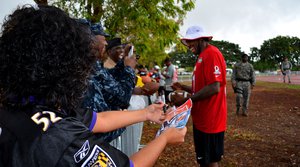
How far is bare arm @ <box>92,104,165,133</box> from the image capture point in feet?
6.33

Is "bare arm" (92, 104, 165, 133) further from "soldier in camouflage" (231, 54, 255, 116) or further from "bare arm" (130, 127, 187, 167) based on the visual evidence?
"soldier in camouflage" (231, 54, 255, 116)

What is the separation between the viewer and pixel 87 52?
132 cm

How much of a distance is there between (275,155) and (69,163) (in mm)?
5038

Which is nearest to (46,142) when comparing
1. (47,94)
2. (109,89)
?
(47,94)

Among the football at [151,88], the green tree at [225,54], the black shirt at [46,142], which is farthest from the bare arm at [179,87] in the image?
the green tree at [225,54]

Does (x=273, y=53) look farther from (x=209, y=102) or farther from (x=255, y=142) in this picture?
(x=209, y=102)

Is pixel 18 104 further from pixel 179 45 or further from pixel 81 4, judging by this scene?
pixel 179 45

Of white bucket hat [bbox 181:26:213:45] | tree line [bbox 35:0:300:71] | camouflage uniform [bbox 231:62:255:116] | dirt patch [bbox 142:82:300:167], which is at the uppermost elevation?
tree line [bbox 35:0:300:71]

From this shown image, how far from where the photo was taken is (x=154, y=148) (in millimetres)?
1464

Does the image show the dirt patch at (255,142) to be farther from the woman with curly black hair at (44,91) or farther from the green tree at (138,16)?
the woman with curly black hair at (44,91)

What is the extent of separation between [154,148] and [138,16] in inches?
213

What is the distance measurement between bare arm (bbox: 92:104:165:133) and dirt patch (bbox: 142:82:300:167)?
2751 mm

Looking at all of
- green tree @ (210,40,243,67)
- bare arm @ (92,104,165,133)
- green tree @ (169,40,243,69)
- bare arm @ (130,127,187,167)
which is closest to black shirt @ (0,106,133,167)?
bare arm @ (130,127,187,167)

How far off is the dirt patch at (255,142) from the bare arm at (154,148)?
3336 millimetres
